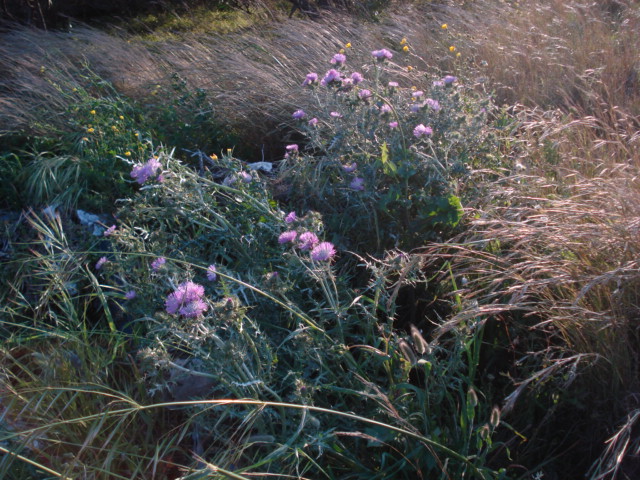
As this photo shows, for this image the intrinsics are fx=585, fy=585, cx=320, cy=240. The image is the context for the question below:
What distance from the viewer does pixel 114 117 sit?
3.44 m

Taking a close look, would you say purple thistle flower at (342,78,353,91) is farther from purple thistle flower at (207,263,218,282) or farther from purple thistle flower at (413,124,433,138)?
purple thistle flower at (207,263,218,282)

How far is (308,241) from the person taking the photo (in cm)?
169

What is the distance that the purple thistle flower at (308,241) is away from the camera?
5.54ft

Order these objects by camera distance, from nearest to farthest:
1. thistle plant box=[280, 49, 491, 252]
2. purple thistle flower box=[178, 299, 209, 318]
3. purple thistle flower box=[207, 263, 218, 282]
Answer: purple thistle flower box=[178, 299, 209, 318], purple thistle flower box=[207, 263, 218, 282], thistle plant box=[280, 49, 491, 252]

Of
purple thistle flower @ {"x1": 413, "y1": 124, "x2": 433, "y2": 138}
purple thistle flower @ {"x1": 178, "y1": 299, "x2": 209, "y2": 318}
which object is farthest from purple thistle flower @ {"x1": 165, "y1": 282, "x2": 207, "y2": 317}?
purple thistle flower @ {"x1": 413, "y1": 124, "x2": 433, "y2": 138}

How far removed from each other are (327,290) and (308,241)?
0.15 m

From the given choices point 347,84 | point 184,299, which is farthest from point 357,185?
point 184,299

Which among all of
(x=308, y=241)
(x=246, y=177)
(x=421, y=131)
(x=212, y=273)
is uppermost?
(x=421, y=131)

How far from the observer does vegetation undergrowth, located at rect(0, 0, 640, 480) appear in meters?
1.54

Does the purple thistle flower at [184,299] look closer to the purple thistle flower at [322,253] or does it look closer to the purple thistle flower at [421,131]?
the purple thistle flower at [322,253]

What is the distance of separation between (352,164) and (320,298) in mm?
597

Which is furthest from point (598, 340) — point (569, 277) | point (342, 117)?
point (342, 117)

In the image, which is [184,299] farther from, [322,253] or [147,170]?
[147,170]

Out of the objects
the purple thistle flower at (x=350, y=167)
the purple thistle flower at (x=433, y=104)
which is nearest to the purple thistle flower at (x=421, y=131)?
the purple thistle flower at (x=433, y=104)
